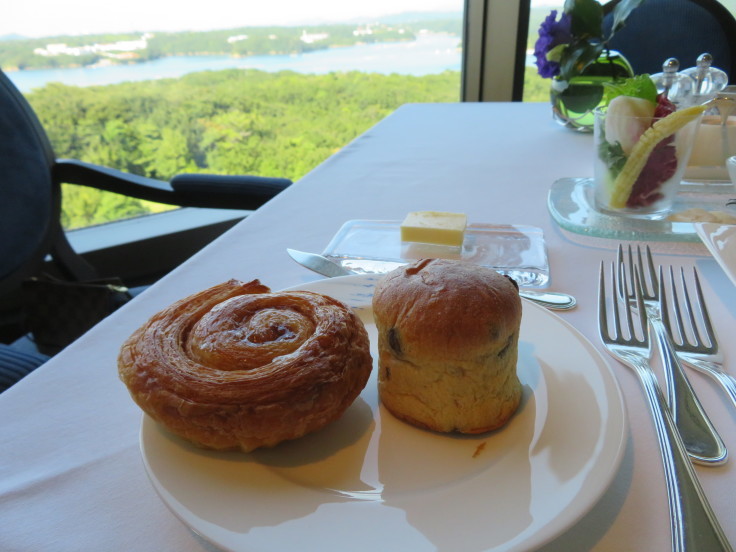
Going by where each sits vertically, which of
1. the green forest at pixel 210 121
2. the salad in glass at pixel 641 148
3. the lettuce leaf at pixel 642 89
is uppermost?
the lettuce leaf at pixel 642 89

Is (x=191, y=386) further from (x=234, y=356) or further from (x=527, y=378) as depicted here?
(x=527, y=378)

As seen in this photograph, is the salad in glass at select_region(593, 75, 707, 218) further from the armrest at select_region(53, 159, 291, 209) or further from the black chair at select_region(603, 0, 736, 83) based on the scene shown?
the black chair at select_region(603, 0, 736, 83)

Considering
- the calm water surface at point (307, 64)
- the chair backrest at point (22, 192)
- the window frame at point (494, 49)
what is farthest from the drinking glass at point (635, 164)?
the window frame at point (494, 49)

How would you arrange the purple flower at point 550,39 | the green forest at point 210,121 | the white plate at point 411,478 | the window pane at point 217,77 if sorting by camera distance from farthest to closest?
the green forest at point 210,121 < the window pane at point 217,77 < the purple flower at point 550,39 < the white plate at point 411,478

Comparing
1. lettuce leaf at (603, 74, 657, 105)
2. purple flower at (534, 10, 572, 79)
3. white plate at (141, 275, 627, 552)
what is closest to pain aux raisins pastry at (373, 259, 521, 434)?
white plate at (141, 275, 627, 552)

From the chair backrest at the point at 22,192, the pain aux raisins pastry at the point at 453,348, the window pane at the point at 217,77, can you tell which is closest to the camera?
the pain aux raisins pastry at the point at 453,348

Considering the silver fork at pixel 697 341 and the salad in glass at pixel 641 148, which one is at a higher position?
the salad in glass at pixel 641 148

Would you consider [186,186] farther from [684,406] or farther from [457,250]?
[684,406]

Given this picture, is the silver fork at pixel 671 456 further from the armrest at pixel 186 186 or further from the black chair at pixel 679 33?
the black chair at pixel 679 33
